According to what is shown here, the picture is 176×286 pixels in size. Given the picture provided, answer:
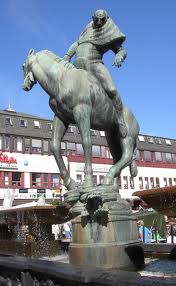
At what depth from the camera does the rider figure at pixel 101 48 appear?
7441 mm

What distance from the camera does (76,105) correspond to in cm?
708

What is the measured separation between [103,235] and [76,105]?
1.99 metres

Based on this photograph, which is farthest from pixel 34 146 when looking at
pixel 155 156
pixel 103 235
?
pixel 103 235

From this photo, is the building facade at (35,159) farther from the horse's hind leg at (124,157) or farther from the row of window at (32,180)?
the horse's hind leg at (124,157)

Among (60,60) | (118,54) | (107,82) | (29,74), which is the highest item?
(118,54)

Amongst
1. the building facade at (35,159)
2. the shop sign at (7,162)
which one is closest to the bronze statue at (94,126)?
the building facade at (35,159)

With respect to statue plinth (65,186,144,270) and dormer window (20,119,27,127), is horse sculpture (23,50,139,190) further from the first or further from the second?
dormer window (20,119,27,127)

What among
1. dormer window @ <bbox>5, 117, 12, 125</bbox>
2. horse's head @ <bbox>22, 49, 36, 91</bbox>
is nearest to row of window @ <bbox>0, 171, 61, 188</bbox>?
dormer window @ <bbox>5, 117, 12, 125</bbox>

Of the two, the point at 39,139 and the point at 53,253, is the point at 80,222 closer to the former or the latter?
the point at 53,253

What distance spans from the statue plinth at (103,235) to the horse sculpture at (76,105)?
0.35 metres

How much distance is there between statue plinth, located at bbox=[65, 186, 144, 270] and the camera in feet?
21.5

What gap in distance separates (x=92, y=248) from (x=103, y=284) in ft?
10.9

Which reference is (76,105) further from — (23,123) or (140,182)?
(140,182)

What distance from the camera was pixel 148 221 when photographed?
15055 millimetres
